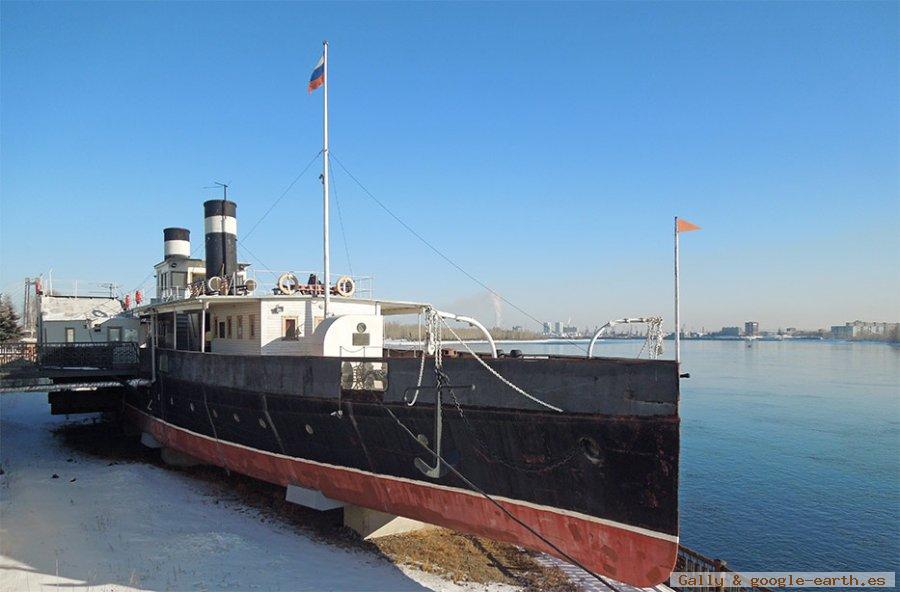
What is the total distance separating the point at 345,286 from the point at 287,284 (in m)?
1.64

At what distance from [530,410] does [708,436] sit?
27061 mm

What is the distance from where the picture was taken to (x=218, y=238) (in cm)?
1803

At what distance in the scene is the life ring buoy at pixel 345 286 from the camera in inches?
607

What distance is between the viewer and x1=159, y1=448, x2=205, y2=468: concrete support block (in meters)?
17.9

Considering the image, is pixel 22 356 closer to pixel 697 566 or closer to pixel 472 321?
pixel 472 321

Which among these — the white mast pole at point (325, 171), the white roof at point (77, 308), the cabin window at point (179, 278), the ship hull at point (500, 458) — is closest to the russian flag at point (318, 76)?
the white mast pole at point (325, 171)

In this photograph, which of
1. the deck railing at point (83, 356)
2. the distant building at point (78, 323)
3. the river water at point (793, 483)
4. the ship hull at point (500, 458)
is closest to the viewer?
the ship hull at point (500, 458)

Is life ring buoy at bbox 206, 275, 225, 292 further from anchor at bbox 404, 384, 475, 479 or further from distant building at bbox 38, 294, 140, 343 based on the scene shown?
distant building at bbox 38, 294, 140, 343

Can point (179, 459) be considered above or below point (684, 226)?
below

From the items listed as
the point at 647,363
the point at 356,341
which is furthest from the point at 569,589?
the point at 356,341

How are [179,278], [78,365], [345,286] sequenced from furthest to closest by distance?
1. [179,278]
2. [78,365]
3. [345,286]

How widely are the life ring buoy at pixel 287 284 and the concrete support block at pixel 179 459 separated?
7390 mm

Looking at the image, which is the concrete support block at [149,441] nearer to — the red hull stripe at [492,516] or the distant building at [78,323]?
the distant building at [78,323]

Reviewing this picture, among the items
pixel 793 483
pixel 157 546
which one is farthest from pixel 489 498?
pixel 793 483
